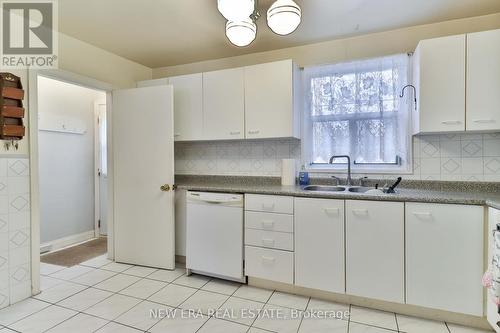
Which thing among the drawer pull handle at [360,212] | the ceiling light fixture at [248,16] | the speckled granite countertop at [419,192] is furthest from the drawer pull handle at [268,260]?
the ceiling light fixture at [248,16]

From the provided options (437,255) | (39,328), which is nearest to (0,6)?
(39,328)

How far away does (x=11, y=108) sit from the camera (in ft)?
6.57

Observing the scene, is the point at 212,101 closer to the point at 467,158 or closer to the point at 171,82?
the point at 171,82

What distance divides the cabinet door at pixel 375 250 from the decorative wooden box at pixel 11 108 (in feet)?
8.61

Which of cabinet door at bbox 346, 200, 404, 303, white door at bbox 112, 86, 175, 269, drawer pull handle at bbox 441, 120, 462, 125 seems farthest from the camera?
white door at bbox 112, 86, 175, 269

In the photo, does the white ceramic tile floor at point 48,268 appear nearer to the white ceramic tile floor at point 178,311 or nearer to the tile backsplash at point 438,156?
the white ceramic tile floor at point 178,311

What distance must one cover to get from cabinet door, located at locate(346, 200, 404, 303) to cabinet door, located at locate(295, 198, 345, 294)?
6cm

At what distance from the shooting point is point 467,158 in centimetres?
219

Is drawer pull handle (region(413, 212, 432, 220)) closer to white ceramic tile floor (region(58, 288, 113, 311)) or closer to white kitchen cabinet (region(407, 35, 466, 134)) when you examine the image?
white kitchen cabinet (region(407, 35, 466, 134))

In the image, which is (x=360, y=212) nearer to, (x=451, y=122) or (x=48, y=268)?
(x=451, y=122)

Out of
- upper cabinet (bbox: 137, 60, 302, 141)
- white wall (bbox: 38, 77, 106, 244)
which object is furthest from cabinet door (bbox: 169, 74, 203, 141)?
white wall (bbox: 38, 77, 106, 244)

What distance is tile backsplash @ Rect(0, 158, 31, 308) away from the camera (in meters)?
2.02

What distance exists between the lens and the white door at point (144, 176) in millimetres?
2707

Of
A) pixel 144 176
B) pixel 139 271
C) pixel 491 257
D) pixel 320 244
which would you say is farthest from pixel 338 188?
pixel 139 271
